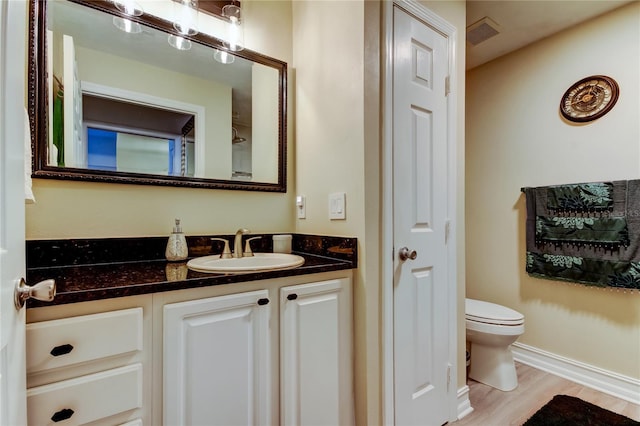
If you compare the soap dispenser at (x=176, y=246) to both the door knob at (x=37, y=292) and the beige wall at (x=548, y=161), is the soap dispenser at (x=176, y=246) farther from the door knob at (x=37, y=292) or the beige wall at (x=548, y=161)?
the beige wall at (x=548, y=161)

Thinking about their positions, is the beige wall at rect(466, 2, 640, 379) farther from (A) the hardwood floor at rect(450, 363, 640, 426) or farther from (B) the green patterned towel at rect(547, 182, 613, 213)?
(A) the hardwood floor at rect(450, 363, 640, 426)

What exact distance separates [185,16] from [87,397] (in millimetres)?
1637

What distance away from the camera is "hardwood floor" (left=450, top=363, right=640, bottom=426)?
1.63m

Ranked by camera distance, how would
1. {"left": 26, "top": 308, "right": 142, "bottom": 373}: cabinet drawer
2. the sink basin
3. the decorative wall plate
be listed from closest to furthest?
1. {"left": 26, "top": 308, "right": 142, "bottom": 373}: cabinet drawer
2. the sink basin
3. the decorative wall plate

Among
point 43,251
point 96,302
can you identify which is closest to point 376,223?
point 96,302

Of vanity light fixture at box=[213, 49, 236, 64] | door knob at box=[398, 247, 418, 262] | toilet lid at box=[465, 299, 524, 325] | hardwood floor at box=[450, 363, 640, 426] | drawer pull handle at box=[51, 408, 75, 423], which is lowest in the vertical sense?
hardwood floor at box=[450, 363, 640, 426]

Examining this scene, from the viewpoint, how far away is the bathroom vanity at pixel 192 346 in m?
0.79

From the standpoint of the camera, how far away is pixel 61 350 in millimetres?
773

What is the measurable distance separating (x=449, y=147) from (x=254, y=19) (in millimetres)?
1306

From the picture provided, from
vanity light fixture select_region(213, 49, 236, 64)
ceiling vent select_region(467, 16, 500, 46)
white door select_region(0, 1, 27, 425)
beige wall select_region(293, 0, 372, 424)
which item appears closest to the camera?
white door select_region(0, 1, 27, 425)

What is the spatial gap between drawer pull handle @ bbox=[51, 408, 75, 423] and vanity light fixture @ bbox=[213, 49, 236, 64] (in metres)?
1.56

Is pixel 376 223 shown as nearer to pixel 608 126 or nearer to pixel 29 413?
pixel 29 413

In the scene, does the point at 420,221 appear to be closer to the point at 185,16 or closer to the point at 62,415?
the point at 62,415

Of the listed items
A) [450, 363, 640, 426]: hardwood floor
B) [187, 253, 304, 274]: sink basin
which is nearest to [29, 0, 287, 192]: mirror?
[187, 253, 304, 274]: sink basin
